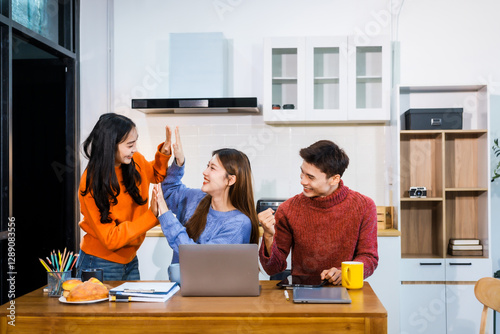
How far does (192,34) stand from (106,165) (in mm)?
2154

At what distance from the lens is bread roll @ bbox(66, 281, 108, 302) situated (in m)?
1.91

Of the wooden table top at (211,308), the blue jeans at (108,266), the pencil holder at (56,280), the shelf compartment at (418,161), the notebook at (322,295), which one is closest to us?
the wooden table top at (211,308)

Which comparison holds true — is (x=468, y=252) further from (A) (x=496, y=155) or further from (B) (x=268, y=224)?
(B) (x=268, y=224)

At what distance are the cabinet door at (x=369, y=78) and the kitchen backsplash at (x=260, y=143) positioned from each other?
0.35m

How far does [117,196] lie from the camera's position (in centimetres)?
243

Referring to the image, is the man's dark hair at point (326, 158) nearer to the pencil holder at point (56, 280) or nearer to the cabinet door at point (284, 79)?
the pencil holder at point (56, 280)

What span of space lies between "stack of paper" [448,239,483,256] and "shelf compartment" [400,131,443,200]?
42 centimetres

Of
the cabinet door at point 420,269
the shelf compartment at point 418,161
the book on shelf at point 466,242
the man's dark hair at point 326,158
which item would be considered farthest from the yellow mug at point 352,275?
the shelf compartment at point 418,161

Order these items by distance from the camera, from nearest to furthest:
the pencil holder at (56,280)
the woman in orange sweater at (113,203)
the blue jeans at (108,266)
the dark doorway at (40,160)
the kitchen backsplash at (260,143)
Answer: the pencil holder at (56,280)
the woman in orange sweater at (113,203)
the blue jeans at (108,266)
the dark doorway at (40,160)
the kitchen backsplash at (260,143)

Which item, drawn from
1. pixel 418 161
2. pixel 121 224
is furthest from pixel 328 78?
pixel 121 224

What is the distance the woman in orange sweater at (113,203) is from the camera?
2293mm

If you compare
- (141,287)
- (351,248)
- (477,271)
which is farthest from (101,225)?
(477,271)

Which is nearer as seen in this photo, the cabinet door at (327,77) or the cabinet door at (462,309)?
the cabinet door at (462,309)

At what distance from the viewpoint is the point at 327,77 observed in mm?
4117
